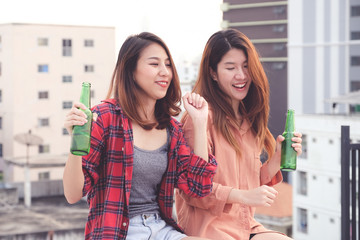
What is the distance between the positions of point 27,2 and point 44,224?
46.5 feet

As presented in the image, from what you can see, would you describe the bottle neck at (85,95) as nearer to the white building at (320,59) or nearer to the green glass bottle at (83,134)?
the green glass bottle at (83,134)

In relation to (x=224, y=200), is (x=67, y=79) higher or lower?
higher

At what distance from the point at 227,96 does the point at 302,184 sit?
1459cm

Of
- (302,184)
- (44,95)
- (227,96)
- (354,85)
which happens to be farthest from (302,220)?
(227,96)

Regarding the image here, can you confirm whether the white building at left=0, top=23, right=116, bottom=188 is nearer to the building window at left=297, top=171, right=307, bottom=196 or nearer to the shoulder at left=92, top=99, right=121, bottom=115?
the building window at left=297, top=171, right=307, bottom=196

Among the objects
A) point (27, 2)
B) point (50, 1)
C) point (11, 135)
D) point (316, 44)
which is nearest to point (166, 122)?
point (316, 44)

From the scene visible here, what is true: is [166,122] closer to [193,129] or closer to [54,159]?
[193,129]

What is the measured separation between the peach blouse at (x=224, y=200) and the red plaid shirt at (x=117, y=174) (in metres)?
0.05

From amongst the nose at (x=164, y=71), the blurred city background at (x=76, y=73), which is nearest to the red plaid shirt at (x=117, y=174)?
the nose at (x=164, y=71)

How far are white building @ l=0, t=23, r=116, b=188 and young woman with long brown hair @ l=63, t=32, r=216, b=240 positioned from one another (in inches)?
935

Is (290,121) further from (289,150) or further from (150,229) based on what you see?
(150,229)

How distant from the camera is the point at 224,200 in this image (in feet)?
3.69

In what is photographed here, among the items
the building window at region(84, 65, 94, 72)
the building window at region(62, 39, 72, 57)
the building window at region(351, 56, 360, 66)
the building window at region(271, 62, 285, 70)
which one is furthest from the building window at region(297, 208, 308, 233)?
the building window at region(62, 39, 72, 57)

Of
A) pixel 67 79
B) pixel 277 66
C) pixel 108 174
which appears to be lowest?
pixel 108 174
